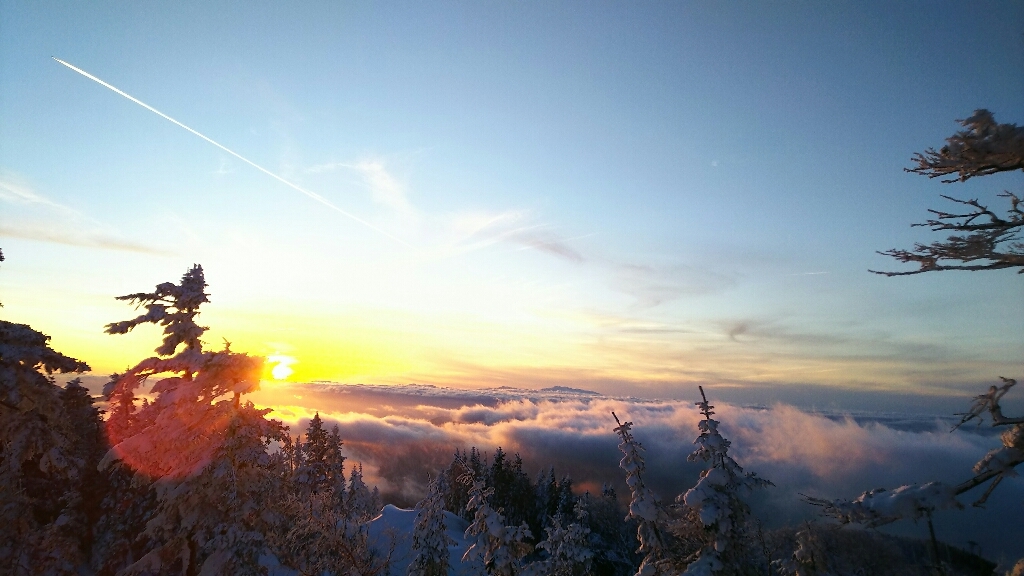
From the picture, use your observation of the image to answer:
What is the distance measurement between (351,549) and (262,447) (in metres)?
5.61

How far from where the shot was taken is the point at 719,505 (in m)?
16.3

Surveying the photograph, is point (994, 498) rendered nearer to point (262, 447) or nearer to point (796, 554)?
point (262, 447)

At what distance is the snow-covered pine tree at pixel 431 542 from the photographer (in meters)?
36.4

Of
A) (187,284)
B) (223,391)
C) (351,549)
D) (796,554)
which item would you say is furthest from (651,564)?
(187,284)

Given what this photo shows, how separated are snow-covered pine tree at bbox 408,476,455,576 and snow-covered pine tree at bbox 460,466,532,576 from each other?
560 inches

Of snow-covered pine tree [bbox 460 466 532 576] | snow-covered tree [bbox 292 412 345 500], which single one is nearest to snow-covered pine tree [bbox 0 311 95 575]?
snow-covered pine tree [bbox 460 466 532 576]

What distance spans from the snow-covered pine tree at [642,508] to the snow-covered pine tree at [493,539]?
604 cm

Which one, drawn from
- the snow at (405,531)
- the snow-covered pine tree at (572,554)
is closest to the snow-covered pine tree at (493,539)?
the snow-covered pine tree at (572,554)

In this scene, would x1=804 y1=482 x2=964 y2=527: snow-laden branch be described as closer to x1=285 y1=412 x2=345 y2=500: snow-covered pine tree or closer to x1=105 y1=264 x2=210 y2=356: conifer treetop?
x1=105 y1=264 x2=210 y2=356: conifer treetop

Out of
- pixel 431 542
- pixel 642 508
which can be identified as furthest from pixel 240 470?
pixel 431 542

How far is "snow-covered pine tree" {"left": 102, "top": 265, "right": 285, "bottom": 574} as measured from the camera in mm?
13219

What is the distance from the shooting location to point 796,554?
23094 mm

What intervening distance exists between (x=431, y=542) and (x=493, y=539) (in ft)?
54.3

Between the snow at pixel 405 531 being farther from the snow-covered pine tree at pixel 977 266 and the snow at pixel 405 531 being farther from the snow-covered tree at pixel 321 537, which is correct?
the snow-covered pine tree at pixel 977 266
